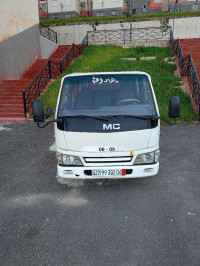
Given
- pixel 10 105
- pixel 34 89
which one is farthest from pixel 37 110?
pixel 34 89

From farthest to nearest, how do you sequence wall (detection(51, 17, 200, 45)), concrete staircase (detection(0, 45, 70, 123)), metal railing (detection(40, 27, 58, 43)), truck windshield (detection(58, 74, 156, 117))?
wall (detection(51, 17, 200, 45)), metal railing (detection(40, 27, 58, 43)), concrete staircase (detection(0, 45, 70, 123)), truck windshield (detection(58, 74, 156, 117))

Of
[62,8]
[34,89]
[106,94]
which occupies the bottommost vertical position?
[34,89]

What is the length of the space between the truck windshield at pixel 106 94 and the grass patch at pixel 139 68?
4785 mm

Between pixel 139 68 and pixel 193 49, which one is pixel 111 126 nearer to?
pixel 139 68

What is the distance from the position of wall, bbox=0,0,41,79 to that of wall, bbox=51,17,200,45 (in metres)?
6.21

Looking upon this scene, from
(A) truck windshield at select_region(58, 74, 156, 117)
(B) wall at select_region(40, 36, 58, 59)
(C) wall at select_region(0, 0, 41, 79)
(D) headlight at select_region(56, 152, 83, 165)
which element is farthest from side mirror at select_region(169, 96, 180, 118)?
(B) wall at select_region(40, 36, 58, 59)

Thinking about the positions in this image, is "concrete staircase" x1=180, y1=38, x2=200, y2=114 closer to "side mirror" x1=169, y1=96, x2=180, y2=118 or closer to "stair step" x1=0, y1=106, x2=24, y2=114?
"side mirror" x1=169, y1=96, x2=180, y2=118

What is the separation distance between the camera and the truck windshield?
477 centimetres

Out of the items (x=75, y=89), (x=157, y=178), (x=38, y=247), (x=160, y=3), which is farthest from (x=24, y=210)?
(x=160, y=3)

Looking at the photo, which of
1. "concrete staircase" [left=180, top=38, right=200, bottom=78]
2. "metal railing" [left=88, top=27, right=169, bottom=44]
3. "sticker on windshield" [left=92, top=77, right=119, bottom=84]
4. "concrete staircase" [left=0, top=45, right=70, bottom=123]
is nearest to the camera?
"sticker on windshield" [left=92, top=77, right=119, bottom=84]

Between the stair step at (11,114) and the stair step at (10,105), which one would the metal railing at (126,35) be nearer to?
the stair step at (10,105)

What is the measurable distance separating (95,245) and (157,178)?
2.42m

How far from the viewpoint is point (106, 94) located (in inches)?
194

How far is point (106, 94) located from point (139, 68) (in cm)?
1067
